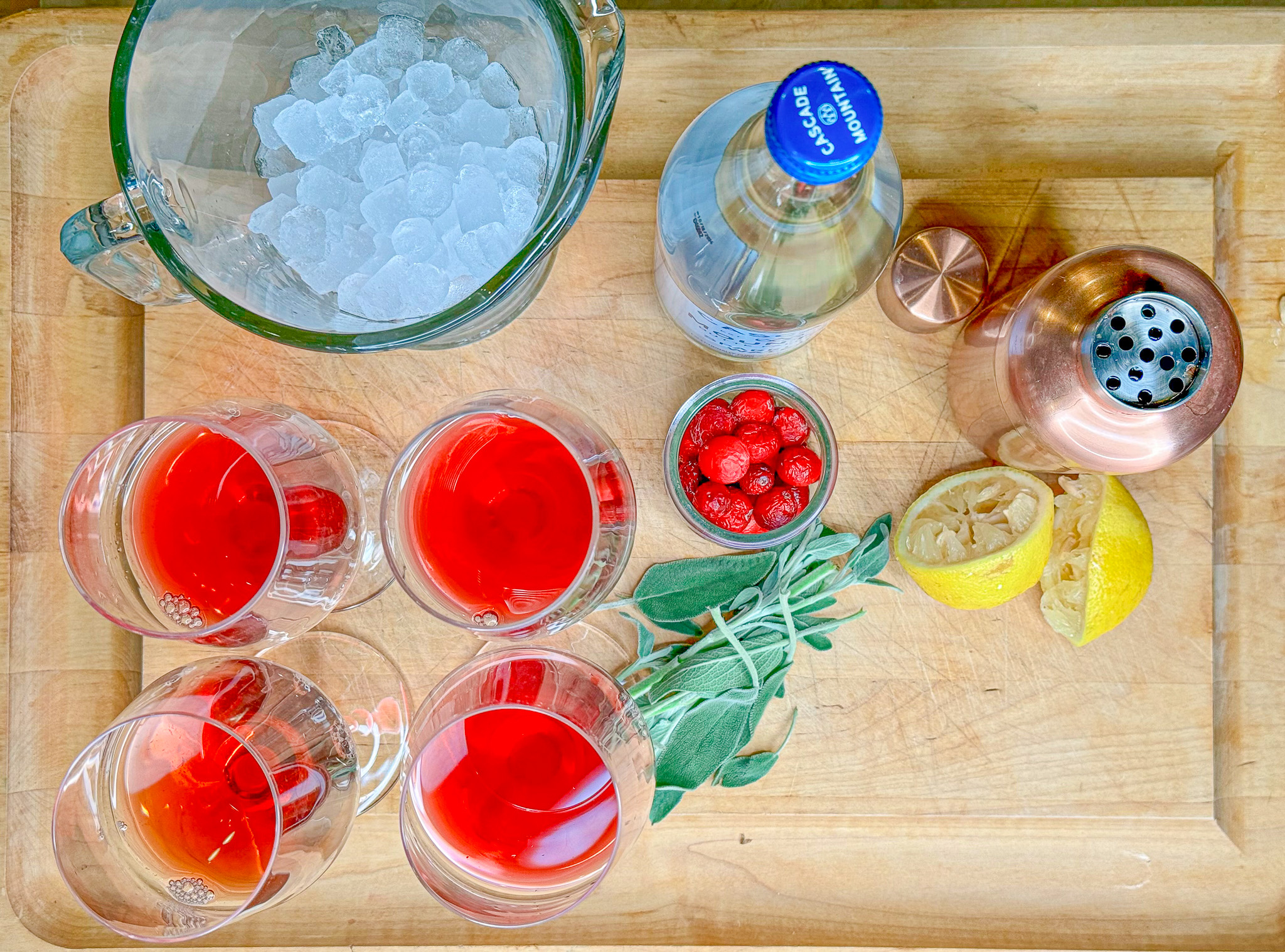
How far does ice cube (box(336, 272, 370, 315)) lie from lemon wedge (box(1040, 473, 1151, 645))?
81 centimetres

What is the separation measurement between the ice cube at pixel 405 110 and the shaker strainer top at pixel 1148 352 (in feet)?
2.24

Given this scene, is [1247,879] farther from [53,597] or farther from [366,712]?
[53,597]

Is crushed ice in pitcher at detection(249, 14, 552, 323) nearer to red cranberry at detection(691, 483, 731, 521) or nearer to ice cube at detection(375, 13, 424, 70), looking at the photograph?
ice cube at detection(375, 13, 424, 70)

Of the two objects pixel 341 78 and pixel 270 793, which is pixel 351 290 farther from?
pixel 270 793

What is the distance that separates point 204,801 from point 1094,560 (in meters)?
1.00

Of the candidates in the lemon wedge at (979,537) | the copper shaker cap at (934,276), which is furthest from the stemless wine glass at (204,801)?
the copper shaker cap at (934,276)

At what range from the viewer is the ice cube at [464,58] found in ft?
2.66

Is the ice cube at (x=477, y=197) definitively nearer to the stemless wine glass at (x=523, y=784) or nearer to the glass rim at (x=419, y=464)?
the glass rim at (x=419, y=464)

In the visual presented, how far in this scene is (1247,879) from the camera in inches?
39.8

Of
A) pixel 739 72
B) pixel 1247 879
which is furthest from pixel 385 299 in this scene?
pixel 1247 879

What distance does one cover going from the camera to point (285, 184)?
0.80 metres

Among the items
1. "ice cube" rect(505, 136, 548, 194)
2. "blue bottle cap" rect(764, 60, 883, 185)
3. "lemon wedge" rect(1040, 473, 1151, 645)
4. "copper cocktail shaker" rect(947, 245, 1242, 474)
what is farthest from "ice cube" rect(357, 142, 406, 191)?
"lemon wedge" rect(1040, 473, 1151, 645)

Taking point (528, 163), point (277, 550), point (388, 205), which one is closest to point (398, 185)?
point (388, 205)

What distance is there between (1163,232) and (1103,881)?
790 millimetres
